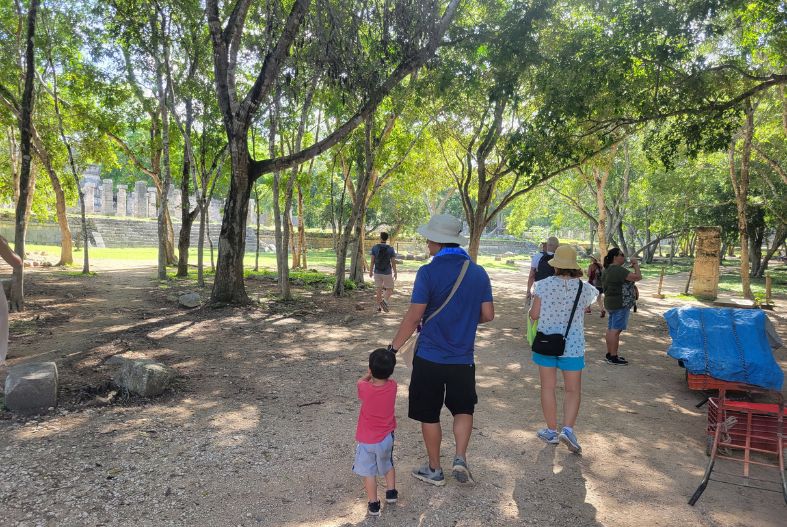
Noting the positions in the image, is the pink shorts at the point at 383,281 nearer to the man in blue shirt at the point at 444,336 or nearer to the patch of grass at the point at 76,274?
the man in blue shirt at the point at 444,336

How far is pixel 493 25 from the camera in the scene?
1125cm

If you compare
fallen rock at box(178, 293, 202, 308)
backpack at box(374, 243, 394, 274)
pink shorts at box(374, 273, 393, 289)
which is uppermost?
backpack at box(374, 243, 394, 274)

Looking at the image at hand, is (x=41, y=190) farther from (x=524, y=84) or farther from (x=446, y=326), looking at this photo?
(x=446, y=326)

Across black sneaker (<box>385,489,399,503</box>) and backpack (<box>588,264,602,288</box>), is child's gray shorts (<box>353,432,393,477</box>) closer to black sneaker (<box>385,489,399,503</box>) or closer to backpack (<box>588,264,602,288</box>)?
black sneaker (<box>385,489,399,503</box>)

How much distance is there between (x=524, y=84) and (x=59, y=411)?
42.5 feet

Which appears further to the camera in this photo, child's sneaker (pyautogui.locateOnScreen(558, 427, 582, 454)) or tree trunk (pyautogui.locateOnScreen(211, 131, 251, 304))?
tree trunk (pyautogui.locateOnScreen(211, 131, 251, 304))

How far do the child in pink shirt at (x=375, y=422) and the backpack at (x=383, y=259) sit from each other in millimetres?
7628

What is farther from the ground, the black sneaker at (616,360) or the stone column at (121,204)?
the stone column at (121,204)

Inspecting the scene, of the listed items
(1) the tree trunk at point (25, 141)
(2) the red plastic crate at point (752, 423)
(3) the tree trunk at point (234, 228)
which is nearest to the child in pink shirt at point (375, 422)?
(2) the red plastic crate at point (752, 423)

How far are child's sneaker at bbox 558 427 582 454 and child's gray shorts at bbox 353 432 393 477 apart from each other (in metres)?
1.85

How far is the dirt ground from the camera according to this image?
127 inches

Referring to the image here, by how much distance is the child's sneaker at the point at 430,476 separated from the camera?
3.53 m

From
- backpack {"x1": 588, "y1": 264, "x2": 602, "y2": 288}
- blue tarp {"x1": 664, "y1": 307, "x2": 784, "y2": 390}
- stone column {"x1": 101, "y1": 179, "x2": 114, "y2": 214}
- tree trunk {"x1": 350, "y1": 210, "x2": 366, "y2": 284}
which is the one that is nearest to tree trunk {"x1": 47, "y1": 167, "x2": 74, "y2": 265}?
tree trunk {"x1": 350, "y1": 210, "x2": 366, "y2": 284}

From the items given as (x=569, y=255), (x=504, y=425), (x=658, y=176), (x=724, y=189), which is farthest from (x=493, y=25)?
(x=724, y=189)
